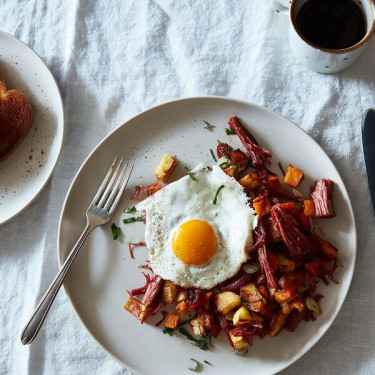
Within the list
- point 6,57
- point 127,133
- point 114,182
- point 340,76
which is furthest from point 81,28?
point 340,76

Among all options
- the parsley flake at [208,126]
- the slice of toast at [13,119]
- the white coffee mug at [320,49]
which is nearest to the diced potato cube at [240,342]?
the parsley flake at [208,126]

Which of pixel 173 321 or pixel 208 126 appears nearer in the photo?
pixel 173 321

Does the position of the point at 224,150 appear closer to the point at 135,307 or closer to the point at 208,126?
the point at 208,126

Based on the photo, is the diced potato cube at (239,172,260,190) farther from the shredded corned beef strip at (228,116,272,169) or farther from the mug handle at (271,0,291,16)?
the mug handle at (271,0,291,16)

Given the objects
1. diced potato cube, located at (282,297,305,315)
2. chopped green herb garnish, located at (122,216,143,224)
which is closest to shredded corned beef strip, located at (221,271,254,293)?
diced potato cube, located at (282,297,305,315)

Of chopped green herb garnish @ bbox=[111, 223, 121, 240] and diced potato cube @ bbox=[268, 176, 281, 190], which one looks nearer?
diced potato cube @ bbox=[268, 176, 281, 190]

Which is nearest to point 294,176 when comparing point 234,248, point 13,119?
point 234,248

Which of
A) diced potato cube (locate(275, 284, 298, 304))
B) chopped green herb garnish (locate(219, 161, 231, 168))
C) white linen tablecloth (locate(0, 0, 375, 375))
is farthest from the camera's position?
white linen tablecloth (locate(0, 0, 375, 375))
